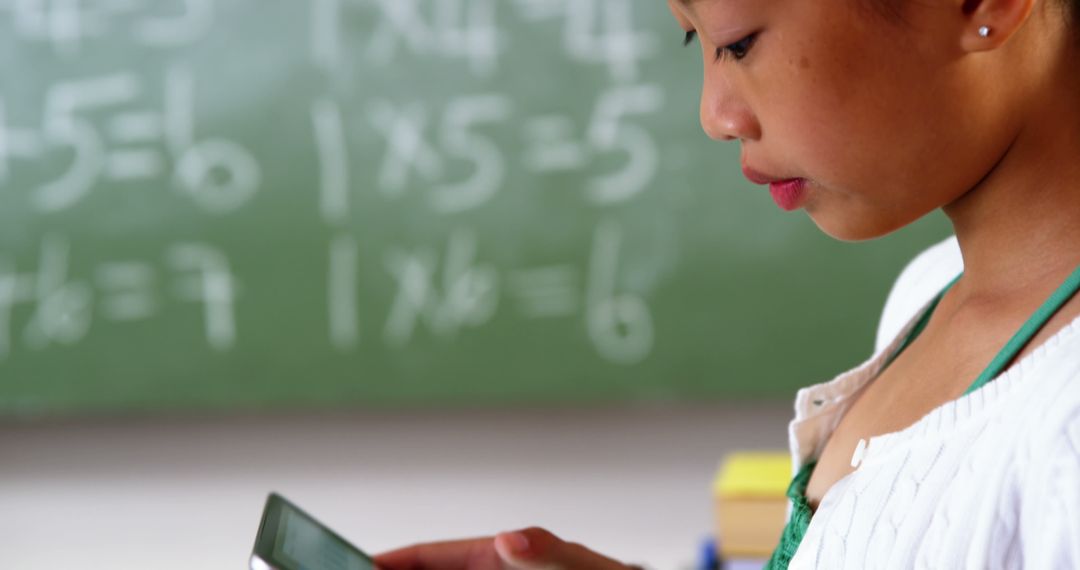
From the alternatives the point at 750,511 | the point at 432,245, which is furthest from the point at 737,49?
the point at 432,245

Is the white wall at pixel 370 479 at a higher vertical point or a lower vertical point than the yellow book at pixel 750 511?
higher

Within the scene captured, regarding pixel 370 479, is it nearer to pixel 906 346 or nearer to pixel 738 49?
pixel 906 346

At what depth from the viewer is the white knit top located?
0.48 m

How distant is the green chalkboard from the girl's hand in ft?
3.18

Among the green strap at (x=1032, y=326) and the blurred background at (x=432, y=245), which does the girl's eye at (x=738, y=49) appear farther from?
the blurred background at (x=432, y=245)

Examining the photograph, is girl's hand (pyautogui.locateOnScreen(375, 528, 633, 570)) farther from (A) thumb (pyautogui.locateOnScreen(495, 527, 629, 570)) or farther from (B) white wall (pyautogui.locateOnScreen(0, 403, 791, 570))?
(B) white wall (pyautogui.locateOnScreen(0, 403, 791, 570))

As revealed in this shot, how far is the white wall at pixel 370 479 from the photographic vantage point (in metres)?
1.92

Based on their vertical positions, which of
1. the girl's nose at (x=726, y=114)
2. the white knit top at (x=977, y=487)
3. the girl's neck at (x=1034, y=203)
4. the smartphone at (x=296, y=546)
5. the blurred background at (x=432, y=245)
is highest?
the blurred background at (x=432, y=245)

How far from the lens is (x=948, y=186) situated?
597 mm

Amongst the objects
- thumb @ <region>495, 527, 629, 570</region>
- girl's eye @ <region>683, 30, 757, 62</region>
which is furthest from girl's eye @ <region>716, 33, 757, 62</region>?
thumb @ <region>495, 527, 629, 570</region>

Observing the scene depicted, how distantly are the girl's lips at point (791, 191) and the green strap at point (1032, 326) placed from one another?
0.13 m

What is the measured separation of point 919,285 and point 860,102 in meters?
0.31

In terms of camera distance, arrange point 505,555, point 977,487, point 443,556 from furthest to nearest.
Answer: point 443,556
point 505,555
point 977,487

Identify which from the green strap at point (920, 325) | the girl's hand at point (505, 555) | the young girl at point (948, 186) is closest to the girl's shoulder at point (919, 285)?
the green strap at point (920, 325)
